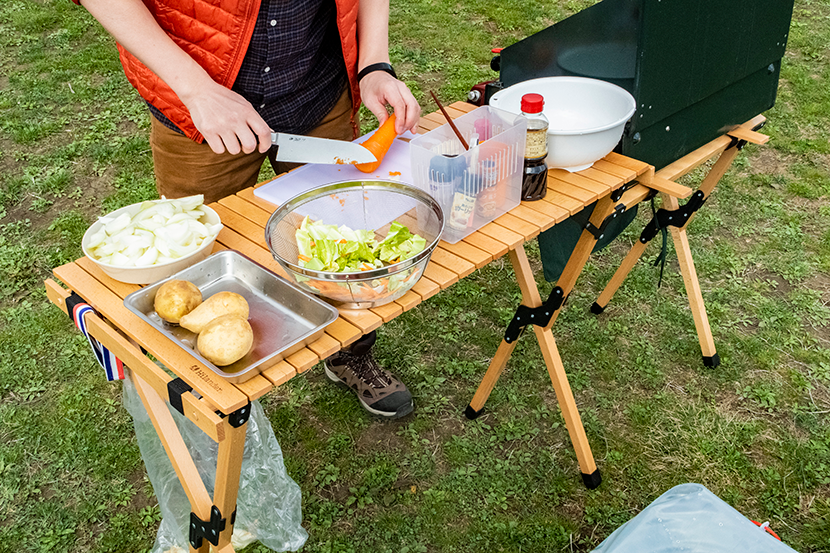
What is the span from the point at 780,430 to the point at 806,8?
4656 millimetres

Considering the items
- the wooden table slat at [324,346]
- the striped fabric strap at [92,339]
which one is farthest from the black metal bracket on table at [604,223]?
the striped fabric strap at [92,339]

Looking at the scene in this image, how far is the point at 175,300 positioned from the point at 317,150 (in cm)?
57

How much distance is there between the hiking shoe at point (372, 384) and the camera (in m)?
2.62

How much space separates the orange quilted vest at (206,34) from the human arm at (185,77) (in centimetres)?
13

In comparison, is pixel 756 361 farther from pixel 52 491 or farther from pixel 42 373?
pixel 42 373

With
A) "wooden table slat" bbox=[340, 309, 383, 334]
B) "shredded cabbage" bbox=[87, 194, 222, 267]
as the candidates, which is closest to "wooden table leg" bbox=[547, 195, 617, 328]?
"wooden table slat" bbox=[340, 309, 383, 334]

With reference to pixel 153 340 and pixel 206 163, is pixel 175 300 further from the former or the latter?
pixel 206 163

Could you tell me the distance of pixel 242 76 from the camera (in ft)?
6.23

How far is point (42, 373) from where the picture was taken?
2.86 meters

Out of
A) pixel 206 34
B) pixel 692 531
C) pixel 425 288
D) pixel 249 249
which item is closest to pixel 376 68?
pixel 206 34

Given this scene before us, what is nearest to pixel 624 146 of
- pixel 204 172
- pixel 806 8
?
pixel 204 172

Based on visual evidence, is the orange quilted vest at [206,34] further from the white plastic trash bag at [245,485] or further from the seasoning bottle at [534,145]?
the white plastic trash bag at [245,485]

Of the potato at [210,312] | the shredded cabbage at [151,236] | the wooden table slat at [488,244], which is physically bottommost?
the wooden table slat at [488,244]

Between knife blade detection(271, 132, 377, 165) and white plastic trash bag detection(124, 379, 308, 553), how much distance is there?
722 millimetres
